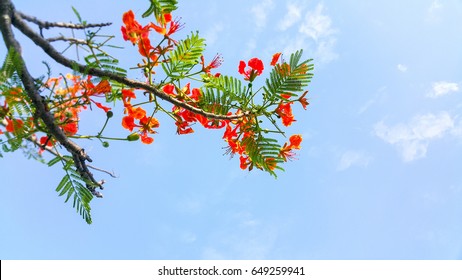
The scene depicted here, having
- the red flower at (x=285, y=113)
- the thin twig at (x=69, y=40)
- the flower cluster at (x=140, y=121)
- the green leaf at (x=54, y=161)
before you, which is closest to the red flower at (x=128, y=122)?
the flower cluster at (x=140, y=121)

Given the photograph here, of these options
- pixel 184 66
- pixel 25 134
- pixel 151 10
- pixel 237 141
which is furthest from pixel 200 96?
pixel 25 134

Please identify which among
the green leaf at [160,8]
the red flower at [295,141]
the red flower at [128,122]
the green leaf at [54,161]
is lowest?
the green leaf at [54,161]

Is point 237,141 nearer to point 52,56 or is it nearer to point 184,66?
point 184,66

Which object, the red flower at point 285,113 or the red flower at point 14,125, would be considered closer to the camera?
the red flower at point 14,125

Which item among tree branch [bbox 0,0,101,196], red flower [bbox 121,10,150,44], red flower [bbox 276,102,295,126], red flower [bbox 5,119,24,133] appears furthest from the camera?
red flower [bbox 276,102,295,126]

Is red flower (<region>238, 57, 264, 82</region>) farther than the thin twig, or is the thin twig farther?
red flower (<region>238, 57, 264, 82</region>)

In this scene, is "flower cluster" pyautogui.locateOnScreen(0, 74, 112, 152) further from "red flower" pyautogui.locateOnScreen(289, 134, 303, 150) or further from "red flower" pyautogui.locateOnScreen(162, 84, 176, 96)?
"red flower" pyautogui.locateOnScreen(289, 134, 303, 150)

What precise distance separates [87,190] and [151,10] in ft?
3.63

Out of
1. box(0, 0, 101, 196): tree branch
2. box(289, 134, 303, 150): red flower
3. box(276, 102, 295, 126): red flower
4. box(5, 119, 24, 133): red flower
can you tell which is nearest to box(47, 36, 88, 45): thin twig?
box(0, 0, 101, 196): tree branch

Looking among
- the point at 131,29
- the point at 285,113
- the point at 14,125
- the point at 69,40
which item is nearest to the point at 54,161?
the point at 14,125

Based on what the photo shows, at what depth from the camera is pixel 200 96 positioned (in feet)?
9.00

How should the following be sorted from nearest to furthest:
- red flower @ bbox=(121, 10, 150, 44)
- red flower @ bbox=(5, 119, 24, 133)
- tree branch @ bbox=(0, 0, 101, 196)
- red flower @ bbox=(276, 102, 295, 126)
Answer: tree branch @ bbox=(0, 0, 101, 196), red flower @ bbox=(5, 119, 24, 133), red flower @ bbox=(121, 10, 150, 44), red flower @ bbox=(276, 102, 295, 126)

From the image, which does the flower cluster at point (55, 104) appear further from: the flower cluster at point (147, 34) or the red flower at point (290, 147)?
the red flower at point (290, 147)

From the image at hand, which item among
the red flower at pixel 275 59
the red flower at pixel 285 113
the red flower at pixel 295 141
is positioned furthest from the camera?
the red flower at pixel 295 141
